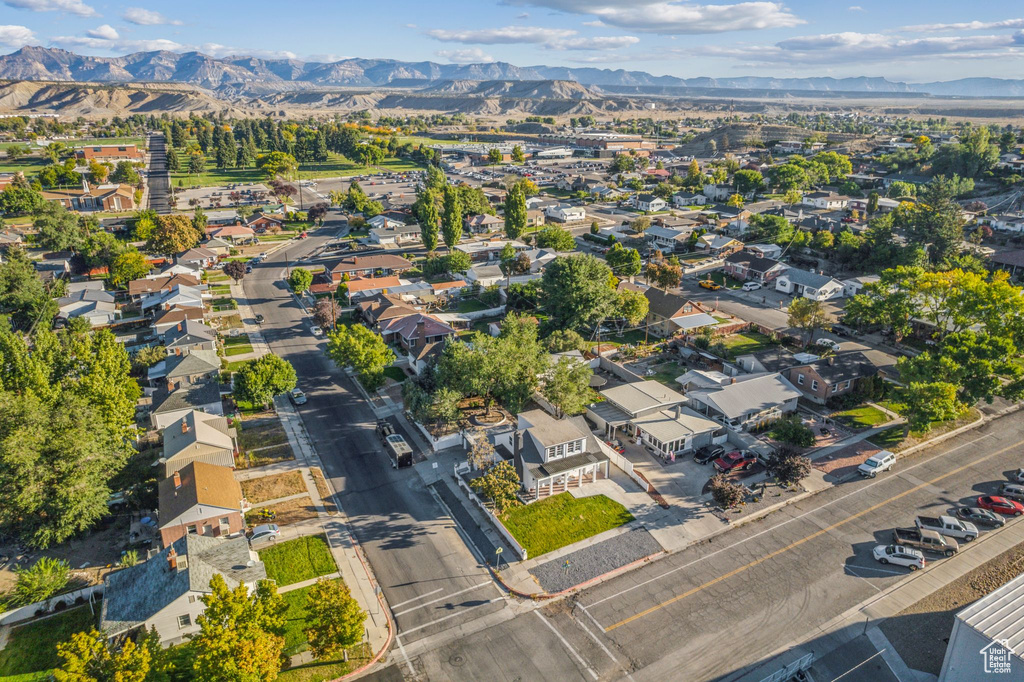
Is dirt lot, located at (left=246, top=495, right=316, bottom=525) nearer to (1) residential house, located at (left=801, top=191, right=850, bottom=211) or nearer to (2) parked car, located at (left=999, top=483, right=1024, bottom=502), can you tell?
(2) parked car, located at (left=999, top=483, right=1024, bottom=502)

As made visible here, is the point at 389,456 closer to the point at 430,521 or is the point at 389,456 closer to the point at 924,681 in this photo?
the point at 430,521

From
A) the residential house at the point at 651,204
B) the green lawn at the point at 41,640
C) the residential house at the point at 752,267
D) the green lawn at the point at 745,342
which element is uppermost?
the residential house at the point at 651,204

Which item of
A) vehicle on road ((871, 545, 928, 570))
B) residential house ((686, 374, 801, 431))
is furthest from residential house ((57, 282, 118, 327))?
vehicle on road ((871, 545, 928, 570))

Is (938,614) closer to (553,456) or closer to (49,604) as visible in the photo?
(553,456)

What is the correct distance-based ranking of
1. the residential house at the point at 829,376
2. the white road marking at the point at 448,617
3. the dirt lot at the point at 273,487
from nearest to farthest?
the white road marking at the point at 448,617
the dirt lot at the point at 273,487
the residential house at the point at 829,376

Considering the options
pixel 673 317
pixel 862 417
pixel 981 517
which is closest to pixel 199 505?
pixel 981 517

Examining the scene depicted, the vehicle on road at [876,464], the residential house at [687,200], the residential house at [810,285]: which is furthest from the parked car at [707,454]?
the residential house at [687,200]

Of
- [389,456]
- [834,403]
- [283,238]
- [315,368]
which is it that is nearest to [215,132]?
[283,238]

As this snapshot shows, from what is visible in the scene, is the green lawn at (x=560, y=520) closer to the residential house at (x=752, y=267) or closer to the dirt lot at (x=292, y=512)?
the dirt lot at (x=292, y=512)
